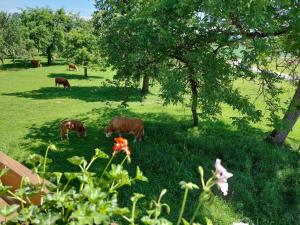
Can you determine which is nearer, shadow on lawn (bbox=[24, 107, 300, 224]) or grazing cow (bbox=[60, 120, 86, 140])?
shadow on lawn (bbox=[24, 107, 300, 224])

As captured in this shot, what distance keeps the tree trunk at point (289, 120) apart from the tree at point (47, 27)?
51340 millimetres

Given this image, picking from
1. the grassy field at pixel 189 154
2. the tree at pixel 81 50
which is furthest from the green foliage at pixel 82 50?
the grassy field at pixel 189 154

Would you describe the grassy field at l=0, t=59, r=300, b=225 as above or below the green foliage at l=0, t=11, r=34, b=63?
below

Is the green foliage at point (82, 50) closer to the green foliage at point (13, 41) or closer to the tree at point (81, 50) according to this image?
the tree at point (81, 50)

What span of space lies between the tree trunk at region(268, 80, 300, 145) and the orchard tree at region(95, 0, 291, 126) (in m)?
1.06

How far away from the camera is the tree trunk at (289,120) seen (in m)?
13.0

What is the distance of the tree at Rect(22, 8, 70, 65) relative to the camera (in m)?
62.2

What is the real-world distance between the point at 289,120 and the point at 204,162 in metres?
4.31

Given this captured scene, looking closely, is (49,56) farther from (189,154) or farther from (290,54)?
(189,154)

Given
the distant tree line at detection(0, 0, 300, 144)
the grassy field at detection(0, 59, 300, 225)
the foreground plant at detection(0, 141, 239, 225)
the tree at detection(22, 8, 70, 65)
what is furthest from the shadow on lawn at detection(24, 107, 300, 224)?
the tree at detection(22, 8, 70, 65)

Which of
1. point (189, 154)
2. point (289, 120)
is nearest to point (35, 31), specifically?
point (289, 120)

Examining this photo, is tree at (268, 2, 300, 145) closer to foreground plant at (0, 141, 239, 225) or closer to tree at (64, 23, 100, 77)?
foreground plant at (0, 141, 239, 225)

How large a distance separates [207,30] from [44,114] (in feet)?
37.6

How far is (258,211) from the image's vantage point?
10.6m
